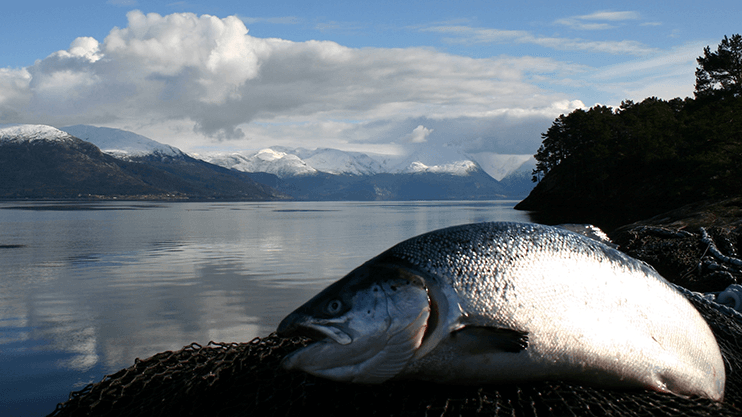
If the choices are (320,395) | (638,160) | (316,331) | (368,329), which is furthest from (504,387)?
(638,160)

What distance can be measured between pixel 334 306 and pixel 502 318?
4.31 ft

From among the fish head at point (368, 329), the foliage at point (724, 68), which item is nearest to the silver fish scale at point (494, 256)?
the fish head at point (368, 329)

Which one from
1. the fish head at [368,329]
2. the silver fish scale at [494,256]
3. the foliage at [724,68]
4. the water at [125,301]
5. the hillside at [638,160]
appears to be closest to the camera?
the fish head at [368,329]

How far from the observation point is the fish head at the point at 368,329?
3662mm

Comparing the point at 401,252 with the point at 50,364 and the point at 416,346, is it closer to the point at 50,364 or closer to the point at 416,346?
the point at 416,346

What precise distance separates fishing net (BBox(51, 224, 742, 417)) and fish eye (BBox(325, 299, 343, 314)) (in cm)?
82

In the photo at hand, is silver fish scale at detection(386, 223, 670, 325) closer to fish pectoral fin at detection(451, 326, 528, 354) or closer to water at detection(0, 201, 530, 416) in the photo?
fish pectoral fin at detection(451, 326, 528, 354)

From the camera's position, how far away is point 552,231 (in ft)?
14.3

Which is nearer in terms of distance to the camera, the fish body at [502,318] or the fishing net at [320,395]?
the fish body at [502,318]

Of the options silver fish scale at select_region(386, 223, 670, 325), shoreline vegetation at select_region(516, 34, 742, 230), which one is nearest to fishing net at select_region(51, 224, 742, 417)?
silver fish scale at select_region(386, 223, 670, 325)

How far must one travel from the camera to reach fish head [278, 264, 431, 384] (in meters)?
3.66

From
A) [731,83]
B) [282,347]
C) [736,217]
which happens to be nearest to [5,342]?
[282,347]

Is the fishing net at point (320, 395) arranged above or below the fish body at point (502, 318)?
below

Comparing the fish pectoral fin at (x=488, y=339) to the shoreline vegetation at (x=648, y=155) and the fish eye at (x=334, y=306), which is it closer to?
the fish eye at (x=334, y=306)
